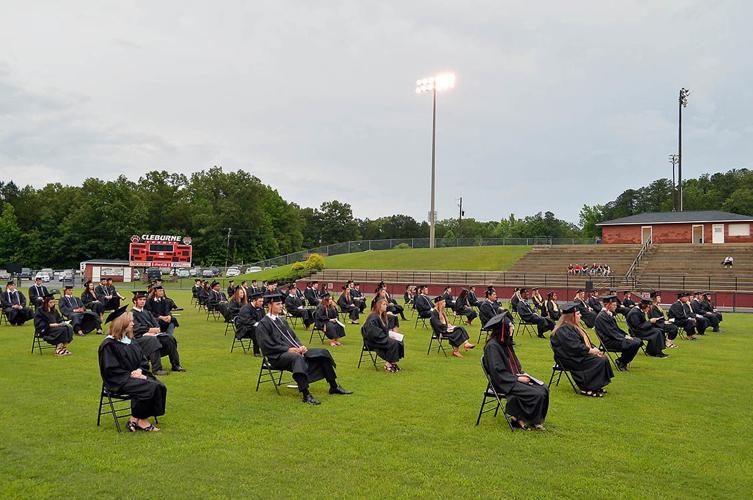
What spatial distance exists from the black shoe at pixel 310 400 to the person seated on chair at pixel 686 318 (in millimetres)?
13685

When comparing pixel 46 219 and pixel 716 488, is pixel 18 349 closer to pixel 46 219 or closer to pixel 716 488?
pixel 716 488

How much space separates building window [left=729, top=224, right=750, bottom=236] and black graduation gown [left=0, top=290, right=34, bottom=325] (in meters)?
51.9

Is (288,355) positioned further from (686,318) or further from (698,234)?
(698,234)

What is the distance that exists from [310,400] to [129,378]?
9.26ft

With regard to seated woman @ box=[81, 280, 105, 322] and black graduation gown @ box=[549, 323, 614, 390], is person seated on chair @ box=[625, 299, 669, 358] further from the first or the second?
seated woman @ box=[81, 280, 105, 322]

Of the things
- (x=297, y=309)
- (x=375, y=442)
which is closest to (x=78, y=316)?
(x=297, y=309)

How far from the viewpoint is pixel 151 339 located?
36.7 ft

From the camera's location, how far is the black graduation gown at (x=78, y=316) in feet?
57.4

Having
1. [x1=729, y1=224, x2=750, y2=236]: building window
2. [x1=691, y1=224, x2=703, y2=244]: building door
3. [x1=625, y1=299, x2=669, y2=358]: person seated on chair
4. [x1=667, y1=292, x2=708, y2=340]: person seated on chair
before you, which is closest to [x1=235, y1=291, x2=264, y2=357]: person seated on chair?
[x1=625, y1=299, x2=669, y2=358]: person seated on chair

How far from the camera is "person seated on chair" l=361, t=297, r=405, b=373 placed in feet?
39.9

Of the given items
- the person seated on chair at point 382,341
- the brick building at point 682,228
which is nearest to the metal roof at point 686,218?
the brick building at point 682,228

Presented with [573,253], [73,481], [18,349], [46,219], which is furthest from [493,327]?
[46,219]

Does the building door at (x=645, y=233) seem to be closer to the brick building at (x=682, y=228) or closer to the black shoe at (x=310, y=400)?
the brick building at (x=682, y=228)

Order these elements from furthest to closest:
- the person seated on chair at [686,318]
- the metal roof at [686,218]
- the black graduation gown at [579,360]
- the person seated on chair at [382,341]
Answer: the metal roof at [686,218], the person seated on chair at [686,318], the person seated on chair at [382,341], the black graduation gown at [579,360]
